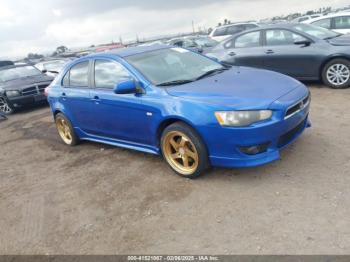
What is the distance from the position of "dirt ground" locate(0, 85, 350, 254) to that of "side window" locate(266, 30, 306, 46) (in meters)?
3.15

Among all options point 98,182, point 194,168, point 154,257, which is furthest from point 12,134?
point 154,257

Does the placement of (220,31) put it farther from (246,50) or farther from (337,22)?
(246,50)

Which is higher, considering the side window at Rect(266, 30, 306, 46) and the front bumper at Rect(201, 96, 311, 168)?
the side window at Rect(266, 30, 306, 46)

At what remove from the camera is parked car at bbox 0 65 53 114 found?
11.1 m

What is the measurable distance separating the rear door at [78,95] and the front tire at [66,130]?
0.23m

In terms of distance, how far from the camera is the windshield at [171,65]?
16.1 ft

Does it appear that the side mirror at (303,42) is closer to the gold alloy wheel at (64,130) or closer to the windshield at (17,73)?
the gold alloy wheel at (64,130)

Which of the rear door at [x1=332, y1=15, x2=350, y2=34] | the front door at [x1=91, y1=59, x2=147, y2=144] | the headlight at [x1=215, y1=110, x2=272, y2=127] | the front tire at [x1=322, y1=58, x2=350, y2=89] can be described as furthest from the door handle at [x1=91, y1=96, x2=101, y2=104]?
the rear door at [x1=332, y1=15, x2=350, y2=34]

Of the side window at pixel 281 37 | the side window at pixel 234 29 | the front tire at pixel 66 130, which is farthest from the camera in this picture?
the side window at pixel 234 29

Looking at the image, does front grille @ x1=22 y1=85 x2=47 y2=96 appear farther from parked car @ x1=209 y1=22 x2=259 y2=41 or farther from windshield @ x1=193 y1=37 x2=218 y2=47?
parked car @ x1=209 y1=22 x2=259 y2=41

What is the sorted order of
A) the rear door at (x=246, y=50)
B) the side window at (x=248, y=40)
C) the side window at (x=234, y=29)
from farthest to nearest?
1. the side window at (x=234, y=29)
2. the side window at (x=248, y=40)
3. the rear door at (x=246, y=50)

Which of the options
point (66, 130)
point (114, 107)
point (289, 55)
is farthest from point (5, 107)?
point (289, 55)

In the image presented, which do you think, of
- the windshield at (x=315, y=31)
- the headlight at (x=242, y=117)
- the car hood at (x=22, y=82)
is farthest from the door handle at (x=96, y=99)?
the car hood at (x=22, y=82)

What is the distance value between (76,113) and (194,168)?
102 inches
